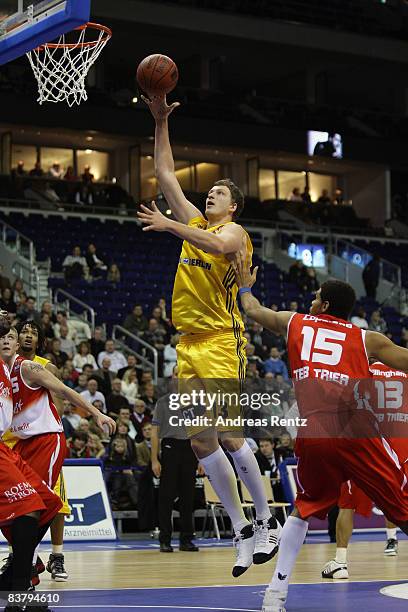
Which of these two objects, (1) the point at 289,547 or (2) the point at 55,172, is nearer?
(1) the point at 289,547

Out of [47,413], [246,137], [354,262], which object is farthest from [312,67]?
[47,413]

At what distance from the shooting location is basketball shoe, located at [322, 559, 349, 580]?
29.9 feet

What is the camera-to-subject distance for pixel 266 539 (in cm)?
743

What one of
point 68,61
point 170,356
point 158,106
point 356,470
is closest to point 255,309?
point 356,470

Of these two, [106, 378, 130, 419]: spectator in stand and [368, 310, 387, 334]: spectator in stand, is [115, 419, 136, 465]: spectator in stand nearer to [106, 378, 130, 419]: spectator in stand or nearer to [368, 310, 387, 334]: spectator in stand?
[106, 378, 130, 419]: spectator in stand

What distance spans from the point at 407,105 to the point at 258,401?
21423 mm

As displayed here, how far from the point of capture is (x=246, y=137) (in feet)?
104

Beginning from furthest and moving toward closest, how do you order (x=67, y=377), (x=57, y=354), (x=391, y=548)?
(x=57, y=354) < (x=67, y=377) < (x=391, y=548)

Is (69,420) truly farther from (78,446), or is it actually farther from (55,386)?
(55,386)

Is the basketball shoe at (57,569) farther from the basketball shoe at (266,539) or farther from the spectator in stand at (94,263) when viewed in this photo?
the spectator in stand at (94,263)

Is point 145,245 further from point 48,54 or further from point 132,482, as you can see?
point 48,54

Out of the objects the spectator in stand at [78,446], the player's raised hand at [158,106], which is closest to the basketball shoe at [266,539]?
the player's raised hand at [158,106]

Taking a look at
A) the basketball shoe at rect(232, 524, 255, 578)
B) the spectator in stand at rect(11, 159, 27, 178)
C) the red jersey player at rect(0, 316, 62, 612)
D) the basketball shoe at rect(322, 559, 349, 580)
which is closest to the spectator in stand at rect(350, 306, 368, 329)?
the spectator in stand at rect(11, 159, 27, 178)

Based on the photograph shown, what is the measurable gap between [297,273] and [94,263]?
5947 mm
